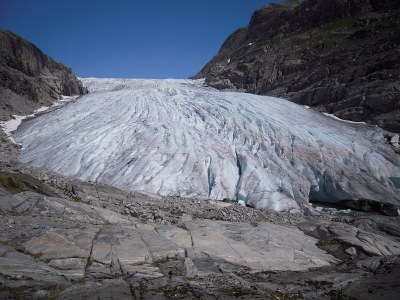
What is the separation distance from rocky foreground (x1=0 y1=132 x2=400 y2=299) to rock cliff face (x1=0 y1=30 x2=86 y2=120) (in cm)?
2357

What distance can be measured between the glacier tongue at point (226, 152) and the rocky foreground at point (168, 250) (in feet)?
11.1

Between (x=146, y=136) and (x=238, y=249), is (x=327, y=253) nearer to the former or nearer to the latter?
(x=238, y=249)

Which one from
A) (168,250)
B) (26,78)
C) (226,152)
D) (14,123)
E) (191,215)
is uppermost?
(26,78)

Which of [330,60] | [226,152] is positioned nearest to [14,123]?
[226,152]

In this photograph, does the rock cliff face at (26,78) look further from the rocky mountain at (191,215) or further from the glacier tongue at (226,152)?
the glacier tongue at (226,152)

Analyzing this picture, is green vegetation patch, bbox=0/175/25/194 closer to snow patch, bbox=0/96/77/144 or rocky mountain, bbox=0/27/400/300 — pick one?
rocky mountain, bbox=0/27/400/300

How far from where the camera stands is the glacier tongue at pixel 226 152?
1747 cm

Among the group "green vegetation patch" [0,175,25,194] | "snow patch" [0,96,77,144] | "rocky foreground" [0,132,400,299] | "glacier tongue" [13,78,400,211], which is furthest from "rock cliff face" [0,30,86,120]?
"rocky foreground" [0,132,400,299]

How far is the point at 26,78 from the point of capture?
3603 cm

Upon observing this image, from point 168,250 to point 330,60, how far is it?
32.9 m

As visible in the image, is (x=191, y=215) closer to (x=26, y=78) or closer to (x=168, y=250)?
(x=168, y=250)

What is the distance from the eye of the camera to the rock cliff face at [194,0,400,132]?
2588cm

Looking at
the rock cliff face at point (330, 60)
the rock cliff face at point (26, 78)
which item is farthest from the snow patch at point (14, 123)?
the rock cliff face at point (330, 60)

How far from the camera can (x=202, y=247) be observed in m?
9.02
